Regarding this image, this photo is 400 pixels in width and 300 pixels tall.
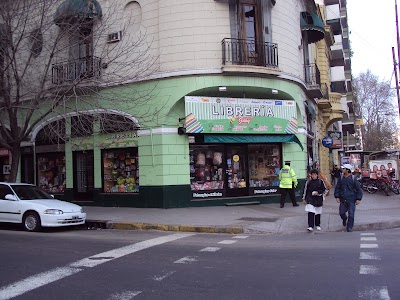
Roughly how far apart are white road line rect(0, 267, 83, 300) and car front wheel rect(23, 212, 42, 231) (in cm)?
517

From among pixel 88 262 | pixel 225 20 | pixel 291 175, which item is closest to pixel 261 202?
pixel 291 175

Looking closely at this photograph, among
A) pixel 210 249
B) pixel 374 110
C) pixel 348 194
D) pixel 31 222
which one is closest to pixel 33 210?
pixel 31 222

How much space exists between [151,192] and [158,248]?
7324 millimetres

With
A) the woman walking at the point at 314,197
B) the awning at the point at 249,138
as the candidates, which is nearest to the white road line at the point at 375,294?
the woman walking at the point at 314,197

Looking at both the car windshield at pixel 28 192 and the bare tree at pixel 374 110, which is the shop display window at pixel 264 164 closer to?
the car windshield at pixel 28 192

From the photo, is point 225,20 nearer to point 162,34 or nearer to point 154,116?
point 162,34

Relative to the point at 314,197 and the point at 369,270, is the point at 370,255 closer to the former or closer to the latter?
the point at 369,270

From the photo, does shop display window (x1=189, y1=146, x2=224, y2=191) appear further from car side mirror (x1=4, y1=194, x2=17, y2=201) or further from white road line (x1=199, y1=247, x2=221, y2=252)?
white road line (x1=199, y1=247, x2=221, y2=252)

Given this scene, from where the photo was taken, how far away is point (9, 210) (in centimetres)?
1202

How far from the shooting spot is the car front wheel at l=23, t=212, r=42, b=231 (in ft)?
38.0

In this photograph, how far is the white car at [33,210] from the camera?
1151 centimetres

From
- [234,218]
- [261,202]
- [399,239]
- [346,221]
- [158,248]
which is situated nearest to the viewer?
[158,248]

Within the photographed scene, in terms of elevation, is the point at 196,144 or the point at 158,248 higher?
the point at 196,144

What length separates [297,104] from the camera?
1784 cm
